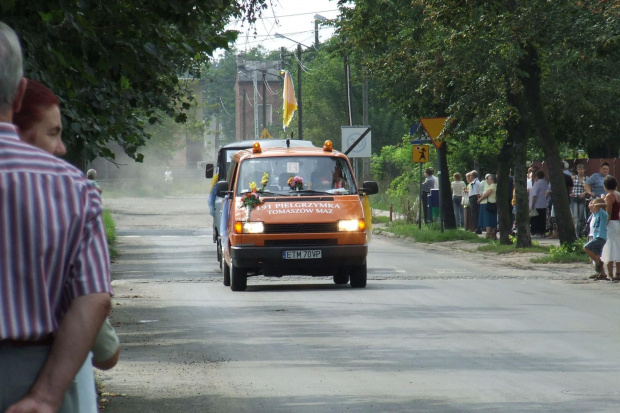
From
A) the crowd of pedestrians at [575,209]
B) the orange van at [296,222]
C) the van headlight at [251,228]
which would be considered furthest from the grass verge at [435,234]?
the van headlight at [251,228]

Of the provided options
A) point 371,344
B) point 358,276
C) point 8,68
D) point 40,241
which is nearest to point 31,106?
point 8,68

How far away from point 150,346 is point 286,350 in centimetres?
139

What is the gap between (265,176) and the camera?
1658 cm

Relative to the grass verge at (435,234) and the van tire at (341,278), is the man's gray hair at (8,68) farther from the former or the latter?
the grass verge at (435,234)

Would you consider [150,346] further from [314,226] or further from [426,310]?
[314,226]

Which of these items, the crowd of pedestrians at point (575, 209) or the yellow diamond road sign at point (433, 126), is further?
the yellow diamond road sign at point (433, 126)

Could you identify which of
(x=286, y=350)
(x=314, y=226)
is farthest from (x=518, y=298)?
(x=286, y=350)

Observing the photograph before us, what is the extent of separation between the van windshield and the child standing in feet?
12.6

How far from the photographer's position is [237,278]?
16375 mm

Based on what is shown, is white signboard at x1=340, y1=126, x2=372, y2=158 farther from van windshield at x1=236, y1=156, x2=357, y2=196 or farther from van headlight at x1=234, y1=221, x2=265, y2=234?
van headlight at x1=234, y1=221, x2=265, y2=234

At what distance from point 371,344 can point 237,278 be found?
5960 millimetres

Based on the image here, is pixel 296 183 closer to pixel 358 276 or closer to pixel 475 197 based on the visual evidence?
pixel 358 276

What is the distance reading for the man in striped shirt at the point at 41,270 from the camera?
288cm

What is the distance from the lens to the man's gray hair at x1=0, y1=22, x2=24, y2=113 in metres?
2.95
